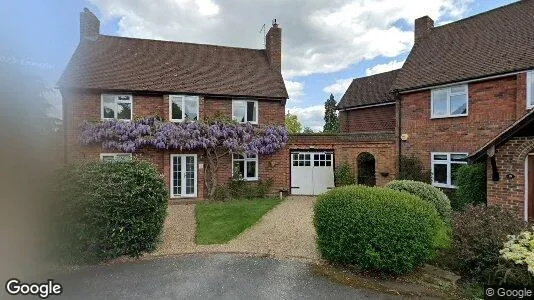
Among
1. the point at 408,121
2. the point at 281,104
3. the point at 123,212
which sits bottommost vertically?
the point at 123,212

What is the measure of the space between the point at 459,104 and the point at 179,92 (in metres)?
11.8

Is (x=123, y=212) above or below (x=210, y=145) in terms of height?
below

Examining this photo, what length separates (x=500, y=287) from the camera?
4418mm

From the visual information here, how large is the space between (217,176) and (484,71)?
11572 mm

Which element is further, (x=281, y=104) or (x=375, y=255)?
(x=281, y=104)

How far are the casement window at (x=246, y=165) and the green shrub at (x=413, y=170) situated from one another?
22.2 feet

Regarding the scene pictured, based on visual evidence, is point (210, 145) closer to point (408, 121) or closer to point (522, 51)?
point (408, 121)

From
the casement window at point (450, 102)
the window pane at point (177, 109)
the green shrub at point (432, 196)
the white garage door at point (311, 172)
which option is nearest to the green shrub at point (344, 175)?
the white garage door at point (311, 172)

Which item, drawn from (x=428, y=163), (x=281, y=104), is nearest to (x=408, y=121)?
(x=428, y=163)

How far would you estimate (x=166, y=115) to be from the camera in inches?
531

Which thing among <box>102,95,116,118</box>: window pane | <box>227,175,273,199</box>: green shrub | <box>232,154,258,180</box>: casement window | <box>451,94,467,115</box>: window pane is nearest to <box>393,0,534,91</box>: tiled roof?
<box>451,94,467,115</box>: window pane

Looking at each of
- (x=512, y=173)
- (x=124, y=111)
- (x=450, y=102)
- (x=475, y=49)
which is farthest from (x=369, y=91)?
(x=124, y=111)

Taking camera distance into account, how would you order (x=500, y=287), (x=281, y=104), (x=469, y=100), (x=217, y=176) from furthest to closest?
(x=281, y=104) < (x=217, y=176) < (x=469, y=100) < (x=500, y=287)

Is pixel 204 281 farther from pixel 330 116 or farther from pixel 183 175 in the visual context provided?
pixel 330 116
